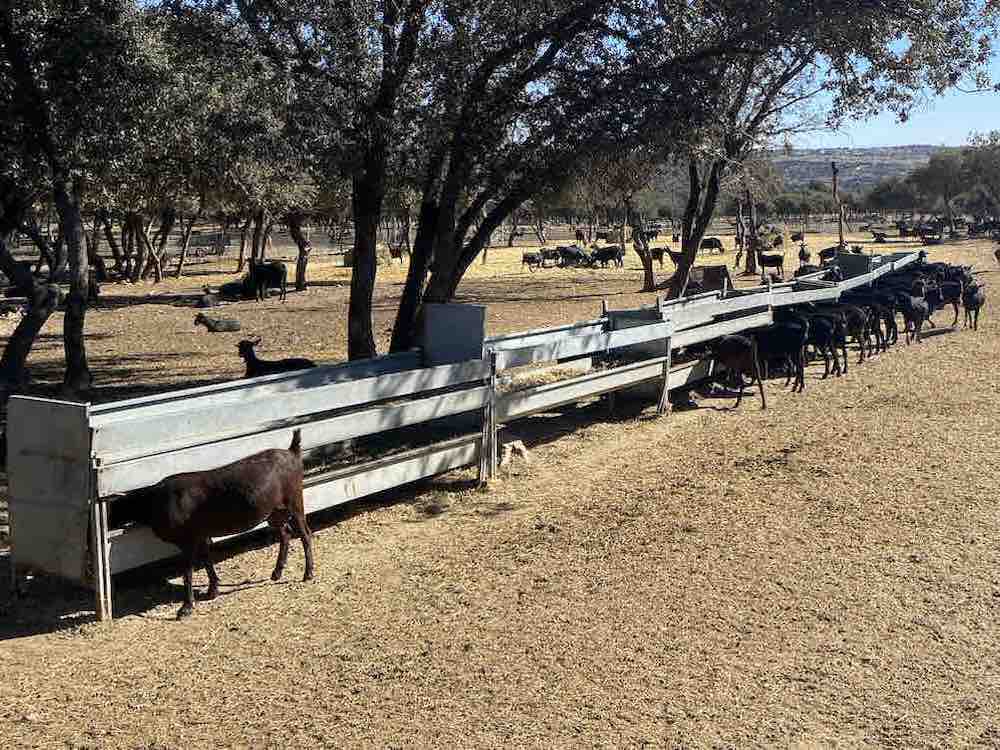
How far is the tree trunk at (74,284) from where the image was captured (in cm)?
1198

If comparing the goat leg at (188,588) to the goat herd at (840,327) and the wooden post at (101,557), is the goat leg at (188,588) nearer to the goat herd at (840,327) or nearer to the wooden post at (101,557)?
the wooden post at (101,557)

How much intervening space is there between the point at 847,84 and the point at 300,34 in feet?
22.0

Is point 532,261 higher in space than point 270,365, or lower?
higher

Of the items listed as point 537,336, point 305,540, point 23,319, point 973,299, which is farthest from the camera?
point 973,299

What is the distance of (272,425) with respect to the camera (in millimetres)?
8562

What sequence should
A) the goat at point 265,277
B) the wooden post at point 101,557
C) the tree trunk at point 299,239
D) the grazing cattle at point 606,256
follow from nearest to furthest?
the wooden post at point 101,557 < the goat at point 265,277 < the tree trunk at point 299,239 < the grazing cattle at point 606,256

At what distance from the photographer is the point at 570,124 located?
11328 millimetres

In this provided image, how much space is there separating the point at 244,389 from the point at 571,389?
3.41m

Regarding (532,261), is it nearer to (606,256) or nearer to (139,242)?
(606,256)

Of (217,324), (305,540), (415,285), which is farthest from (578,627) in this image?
(217,324)

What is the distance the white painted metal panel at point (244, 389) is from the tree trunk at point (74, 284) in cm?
380

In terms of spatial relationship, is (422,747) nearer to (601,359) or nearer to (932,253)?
(601,359)

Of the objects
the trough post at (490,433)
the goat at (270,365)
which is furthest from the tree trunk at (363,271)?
the trough post at (490,433)

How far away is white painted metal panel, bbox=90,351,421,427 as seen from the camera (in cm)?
706
